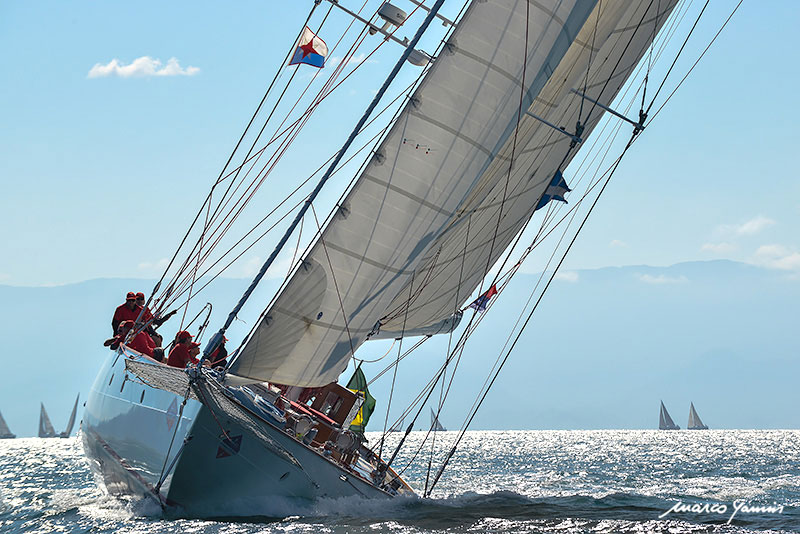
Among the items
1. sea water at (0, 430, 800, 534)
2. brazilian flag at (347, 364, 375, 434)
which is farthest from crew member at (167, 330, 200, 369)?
brazilian flag at (347, 364, 375, 434)

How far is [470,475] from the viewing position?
3262cm

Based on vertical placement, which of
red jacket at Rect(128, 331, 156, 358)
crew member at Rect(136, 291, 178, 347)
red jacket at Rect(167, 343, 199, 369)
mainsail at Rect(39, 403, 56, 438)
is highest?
crew member at Rect(136, 291, 178, 347)

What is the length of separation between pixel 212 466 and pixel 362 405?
4.69m

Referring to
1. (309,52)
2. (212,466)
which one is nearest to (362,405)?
(212,466)

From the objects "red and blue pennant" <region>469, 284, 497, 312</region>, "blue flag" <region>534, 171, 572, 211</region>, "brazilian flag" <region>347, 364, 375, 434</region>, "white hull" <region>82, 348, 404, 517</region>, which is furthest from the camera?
"red and blue pennant" <region>469, 284, 497, 312</region>

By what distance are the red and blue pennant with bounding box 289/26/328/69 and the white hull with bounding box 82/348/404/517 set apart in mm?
5634

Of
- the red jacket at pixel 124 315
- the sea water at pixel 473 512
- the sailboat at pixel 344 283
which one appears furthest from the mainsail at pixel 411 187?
the red jacket at pixel 124 315

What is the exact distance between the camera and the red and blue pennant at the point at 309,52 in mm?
14656

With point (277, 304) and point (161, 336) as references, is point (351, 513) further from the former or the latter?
point (161, 336)

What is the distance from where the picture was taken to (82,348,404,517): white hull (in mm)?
12398

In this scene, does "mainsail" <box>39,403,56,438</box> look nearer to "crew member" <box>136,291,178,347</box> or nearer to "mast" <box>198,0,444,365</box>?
"crew member" <box>136,291,178,347</box>

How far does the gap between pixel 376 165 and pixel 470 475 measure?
75.4 ft

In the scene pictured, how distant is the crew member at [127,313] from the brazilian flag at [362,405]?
4422 millimetres

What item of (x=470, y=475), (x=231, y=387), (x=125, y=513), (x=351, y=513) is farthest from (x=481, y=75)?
(x=470, y=475)
